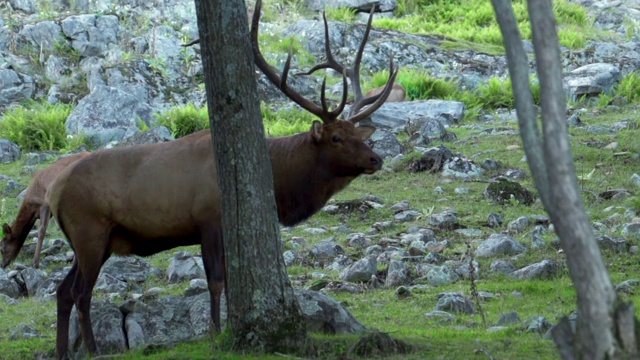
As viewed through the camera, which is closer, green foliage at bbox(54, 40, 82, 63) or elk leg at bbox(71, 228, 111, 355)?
elk leg at bbox(71, 228, 111, 355)

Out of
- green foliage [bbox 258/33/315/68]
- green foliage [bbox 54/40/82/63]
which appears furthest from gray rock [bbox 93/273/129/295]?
green foliage [bbox 54/40/82/63]

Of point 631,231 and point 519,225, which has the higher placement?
point 631,231

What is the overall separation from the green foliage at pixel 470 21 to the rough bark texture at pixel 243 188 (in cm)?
1705

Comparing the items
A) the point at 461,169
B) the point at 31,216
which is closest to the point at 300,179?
the point at 461,169

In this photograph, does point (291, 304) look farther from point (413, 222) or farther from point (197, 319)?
point (413, 222)

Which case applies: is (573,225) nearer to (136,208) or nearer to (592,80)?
(136,208)

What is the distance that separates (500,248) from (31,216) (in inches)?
239

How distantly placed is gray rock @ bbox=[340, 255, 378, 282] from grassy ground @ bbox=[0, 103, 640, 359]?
0.24 metres

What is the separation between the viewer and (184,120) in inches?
733

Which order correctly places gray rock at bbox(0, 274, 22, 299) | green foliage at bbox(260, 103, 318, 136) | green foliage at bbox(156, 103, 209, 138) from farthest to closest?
green foliage at bbox(156, 103, 209, 138)
green foliage at bbox(260, 103, 318, 136)
gray rock at bbox(0, 274, 22, 299)

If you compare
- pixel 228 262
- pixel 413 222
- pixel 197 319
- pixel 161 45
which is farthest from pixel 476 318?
pixel 161 45

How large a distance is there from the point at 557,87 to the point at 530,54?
62.2ft

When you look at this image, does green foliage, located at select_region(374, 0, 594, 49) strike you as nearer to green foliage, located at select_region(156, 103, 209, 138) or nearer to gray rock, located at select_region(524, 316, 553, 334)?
green foliage, located at select_region(156, 103, 209, 138)

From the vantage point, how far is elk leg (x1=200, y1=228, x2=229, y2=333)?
8.79 metres
